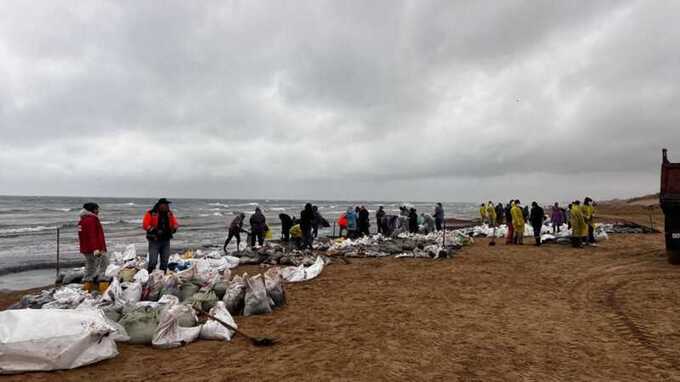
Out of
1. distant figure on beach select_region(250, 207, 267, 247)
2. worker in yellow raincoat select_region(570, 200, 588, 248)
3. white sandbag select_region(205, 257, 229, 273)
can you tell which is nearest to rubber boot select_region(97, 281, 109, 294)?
white sandbag select_region(205, 257, 229, 273)

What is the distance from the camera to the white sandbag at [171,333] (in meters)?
4.93

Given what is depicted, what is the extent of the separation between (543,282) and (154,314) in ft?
24.7

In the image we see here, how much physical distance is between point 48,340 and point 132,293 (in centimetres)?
250

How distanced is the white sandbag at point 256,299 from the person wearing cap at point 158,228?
8.85 ft

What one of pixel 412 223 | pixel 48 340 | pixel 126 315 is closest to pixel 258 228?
pixel 412 223

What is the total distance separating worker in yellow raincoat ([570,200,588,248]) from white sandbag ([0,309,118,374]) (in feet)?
46.7

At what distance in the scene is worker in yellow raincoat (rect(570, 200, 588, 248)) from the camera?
1384cm

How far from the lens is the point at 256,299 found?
6395 mm

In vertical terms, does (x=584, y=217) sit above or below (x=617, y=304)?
above

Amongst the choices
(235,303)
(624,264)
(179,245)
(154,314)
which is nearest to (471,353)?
(235,303)

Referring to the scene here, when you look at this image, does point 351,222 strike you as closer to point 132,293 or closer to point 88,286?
point 88,286

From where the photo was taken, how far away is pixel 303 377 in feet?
13.3

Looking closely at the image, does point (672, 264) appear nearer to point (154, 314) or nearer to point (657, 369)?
point (657, 369)

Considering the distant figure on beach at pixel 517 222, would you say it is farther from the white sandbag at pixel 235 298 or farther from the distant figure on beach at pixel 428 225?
the white sandbag at pixel 235 298
